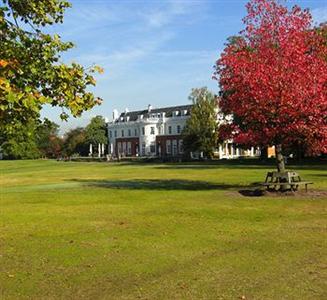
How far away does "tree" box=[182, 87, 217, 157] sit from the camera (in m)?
86.6

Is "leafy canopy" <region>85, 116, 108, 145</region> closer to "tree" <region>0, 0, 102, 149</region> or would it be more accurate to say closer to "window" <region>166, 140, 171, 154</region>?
"window" <region>166, 140, 171, 154</region>

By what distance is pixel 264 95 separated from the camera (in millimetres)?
21453

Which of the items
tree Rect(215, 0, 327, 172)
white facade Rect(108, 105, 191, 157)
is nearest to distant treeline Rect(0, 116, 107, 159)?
white facade Rect(108, 105, 191, 157)

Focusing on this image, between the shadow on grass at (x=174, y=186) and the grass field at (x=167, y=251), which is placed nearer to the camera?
the grass field at (x=167, y=251)

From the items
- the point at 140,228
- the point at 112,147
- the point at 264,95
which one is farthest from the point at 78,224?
the point at 112,147

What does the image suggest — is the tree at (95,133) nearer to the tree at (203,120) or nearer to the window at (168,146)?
the window at (168,146)

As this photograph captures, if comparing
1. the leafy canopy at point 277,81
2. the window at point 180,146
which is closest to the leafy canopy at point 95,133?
the window at point 180,146

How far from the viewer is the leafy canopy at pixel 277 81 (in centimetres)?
→ 2133

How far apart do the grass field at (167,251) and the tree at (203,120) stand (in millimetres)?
67633

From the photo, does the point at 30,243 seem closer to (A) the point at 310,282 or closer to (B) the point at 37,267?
(B) the point at 37,267

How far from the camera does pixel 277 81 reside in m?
21.5

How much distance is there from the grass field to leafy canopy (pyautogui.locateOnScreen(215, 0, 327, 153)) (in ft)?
12.4

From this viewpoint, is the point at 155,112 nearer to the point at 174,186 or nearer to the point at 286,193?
the point at 174,186

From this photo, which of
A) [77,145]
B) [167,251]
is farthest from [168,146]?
[167,251]
